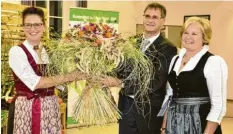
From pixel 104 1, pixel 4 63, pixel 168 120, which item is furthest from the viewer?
pixel 104 1

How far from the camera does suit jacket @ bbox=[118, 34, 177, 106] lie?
2279 millimetres

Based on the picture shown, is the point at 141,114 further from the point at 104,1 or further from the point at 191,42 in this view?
the point at 104,1

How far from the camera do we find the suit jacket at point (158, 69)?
2279 millimetres

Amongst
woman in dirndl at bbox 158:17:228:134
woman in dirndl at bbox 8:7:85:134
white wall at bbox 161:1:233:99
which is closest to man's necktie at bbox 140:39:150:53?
woman in dirndl at bbox 158:17:228:134

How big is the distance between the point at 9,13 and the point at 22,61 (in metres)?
2.44

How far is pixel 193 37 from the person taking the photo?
2.14 metres

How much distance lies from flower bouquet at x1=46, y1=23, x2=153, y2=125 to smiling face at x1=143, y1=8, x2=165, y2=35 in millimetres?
372

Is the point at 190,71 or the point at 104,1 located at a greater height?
the point at 104,1

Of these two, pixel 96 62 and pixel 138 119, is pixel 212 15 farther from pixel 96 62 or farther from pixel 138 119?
pixel 96 62

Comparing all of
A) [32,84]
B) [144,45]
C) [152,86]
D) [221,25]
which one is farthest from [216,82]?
[221,25]

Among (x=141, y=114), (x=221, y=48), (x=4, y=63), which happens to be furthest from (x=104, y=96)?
(x=221, y=48)

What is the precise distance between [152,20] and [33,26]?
0.84 meters

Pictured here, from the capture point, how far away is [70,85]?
93.3 inches

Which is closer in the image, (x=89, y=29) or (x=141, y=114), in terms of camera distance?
(x=89, y=29)
